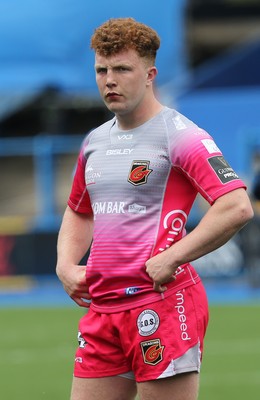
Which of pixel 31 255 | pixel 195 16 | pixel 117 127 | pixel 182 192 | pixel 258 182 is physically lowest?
pixel 182 192

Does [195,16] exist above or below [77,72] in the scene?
above

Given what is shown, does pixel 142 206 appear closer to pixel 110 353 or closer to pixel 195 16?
pixel 110 353

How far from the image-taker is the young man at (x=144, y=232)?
14.4 feet

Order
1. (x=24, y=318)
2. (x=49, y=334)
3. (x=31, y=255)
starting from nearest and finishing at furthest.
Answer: (x=49, y=334)
(x=24, y=318)
(x=31, y=255)

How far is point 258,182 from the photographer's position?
7727 millimetres

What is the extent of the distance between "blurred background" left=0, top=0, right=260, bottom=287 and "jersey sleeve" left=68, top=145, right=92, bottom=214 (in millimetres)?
10976

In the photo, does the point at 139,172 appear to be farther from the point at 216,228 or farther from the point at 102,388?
the point at 102,388

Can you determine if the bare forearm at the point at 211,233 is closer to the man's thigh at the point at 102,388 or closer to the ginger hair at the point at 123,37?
the man's thigh at the point at 102,388

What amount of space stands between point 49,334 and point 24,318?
173 centimetres

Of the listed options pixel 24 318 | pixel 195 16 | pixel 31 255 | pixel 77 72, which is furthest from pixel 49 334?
pixel 195 16

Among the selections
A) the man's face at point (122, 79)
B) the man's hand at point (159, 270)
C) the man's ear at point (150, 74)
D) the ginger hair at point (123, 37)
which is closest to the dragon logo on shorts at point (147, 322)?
the man's hand at point (159, 270)

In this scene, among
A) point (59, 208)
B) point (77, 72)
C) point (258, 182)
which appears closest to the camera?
point (258, 182)

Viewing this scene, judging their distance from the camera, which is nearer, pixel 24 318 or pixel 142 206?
pixel 142 206

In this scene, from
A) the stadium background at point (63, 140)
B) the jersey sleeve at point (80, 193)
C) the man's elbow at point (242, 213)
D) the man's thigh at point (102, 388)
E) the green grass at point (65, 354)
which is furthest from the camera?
the stadium background at point (63, 140)
